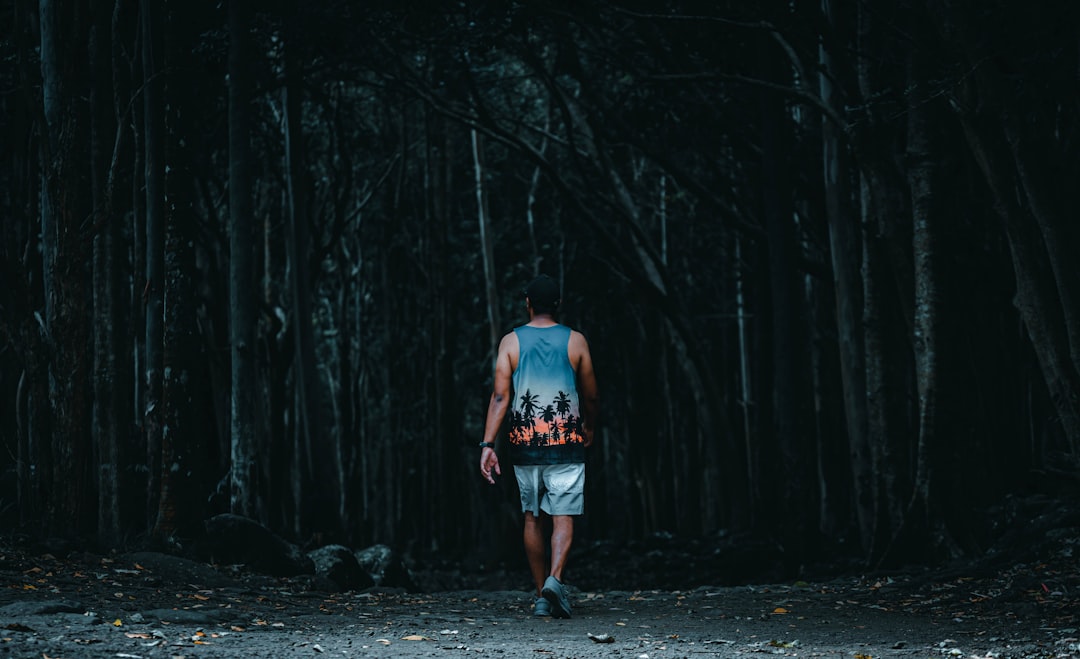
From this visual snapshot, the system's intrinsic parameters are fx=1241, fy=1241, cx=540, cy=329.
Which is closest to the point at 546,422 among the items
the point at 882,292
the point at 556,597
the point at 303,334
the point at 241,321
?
the point at 556,597

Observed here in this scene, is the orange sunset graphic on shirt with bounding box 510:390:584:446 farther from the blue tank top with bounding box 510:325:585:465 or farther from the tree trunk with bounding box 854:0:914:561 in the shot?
the tree trunk with bounding box 854:0:914:561

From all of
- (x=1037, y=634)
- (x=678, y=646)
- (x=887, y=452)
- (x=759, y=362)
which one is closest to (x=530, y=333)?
(x=678, y=646)

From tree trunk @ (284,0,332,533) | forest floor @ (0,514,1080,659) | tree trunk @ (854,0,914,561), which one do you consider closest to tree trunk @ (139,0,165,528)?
forest floor @ (0,514,1080,659)

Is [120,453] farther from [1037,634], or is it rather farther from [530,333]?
[1037,634]

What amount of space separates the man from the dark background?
13.1 ft

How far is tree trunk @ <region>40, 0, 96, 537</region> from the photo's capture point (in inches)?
409

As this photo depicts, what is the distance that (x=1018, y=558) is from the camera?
9633mm

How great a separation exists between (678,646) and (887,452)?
601cm

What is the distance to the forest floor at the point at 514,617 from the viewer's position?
6012 mm

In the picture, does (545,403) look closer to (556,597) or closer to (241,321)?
(556,597)

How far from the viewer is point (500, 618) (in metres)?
7.71

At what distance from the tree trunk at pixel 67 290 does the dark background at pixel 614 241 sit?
0.09ft

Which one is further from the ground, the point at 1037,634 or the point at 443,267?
the point at 443,267

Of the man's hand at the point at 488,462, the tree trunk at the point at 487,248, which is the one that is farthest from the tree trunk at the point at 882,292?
the tree trunk at the point at 487,248
